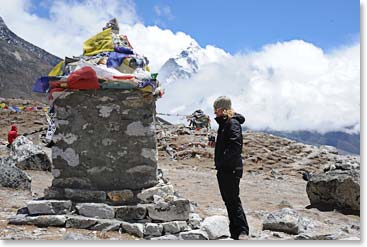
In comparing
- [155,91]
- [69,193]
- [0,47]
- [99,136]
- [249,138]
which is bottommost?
[69,193]

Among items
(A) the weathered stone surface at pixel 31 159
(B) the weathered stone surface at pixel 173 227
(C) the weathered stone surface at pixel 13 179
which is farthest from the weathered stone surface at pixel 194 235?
(A) the weathered stone surface at pixel 31 159

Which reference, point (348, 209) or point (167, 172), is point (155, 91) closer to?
point (348, 209)

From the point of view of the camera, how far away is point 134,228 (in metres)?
6.22

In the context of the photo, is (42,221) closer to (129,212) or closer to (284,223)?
(129,212)

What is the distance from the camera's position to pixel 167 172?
15.2 meters

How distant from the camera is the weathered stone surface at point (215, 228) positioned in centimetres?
614

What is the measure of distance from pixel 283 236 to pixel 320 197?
133 inches

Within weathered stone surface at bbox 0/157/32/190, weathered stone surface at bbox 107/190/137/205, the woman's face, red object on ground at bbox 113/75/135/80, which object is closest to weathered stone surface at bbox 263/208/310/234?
weathered stone surface at bbox 107/190/137/205

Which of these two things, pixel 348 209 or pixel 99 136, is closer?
pixel 99 136

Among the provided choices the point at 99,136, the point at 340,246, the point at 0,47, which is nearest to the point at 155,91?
the point at 99,136

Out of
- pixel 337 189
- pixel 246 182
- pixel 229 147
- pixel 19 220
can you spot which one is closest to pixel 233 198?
pixel 229 147

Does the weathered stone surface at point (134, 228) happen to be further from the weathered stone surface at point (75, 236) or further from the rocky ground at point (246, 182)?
the weathered stone surface at point (75, 236)

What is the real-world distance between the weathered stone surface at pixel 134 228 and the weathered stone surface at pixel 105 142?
1.95ft

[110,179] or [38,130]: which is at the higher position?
[38,130]
